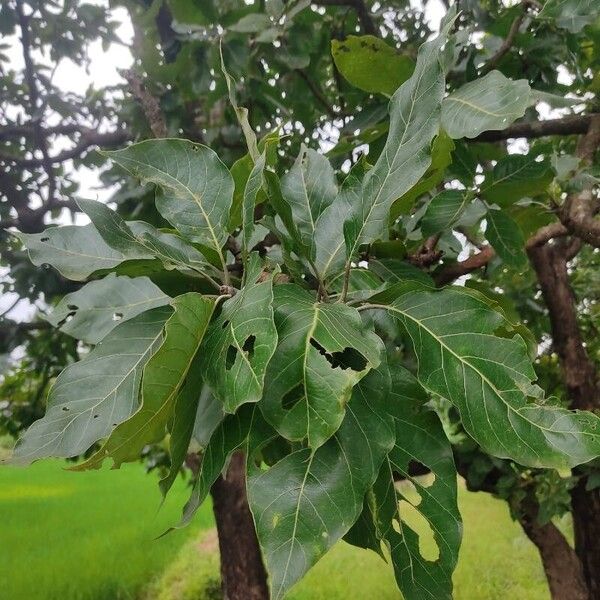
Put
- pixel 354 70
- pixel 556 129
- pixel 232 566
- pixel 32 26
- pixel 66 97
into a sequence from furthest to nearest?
pixel 66 97 → pixel 32 26 → pixel 232 566 → pixel 556 129 → pixel 354 70

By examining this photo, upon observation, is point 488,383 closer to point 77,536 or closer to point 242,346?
point 242,346

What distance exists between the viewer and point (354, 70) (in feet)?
2.01

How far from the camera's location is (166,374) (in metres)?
0.31

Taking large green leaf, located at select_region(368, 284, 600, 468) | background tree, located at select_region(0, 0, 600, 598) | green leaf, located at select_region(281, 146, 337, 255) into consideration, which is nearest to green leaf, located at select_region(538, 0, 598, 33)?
background tree, located at select_region(0, 0, 600, 598)

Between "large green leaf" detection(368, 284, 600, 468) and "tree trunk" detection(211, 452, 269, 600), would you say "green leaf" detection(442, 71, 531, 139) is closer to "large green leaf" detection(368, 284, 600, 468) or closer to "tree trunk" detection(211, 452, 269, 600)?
"large green leaf" detection(368, 284, 600, 468)

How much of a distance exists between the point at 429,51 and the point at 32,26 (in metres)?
1.56

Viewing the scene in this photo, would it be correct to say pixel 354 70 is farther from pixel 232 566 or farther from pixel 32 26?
pixel 32 26

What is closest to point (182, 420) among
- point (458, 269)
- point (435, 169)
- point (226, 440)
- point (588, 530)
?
Answer: point (226, 440)

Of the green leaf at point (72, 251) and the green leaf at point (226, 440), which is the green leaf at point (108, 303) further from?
the green leaf at point (226, 440)

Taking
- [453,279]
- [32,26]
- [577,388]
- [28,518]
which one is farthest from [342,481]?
[28,518]

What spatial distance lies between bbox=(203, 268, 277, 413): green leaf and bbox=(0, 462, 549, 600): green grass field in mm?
1533

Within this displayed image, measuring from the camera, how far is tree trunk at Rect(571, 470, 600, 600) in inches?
48.9

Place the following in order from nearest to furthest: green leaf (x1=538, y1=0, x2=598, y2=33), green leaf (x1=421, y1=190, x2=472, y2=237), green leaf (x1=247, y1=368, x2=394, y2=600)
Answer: green leaf (x1=247, y1=368, x2=394, y2=600), green leaf (x1=421, y1=190, x2=472, y2=237), green leaf (x1=538, y1=0, x2=598, y2=33)

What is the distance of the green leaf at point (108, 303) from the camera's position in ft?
1.46
